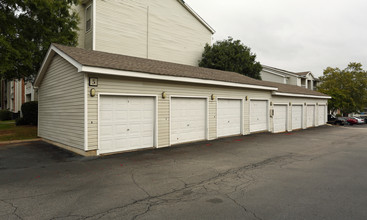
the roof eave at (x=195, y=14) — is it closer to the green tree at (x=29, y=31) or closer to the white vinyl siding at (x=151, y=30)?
the white vinyl siding at (x=151, y=30)

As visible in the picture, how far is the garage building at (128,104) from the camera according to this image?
7.52m

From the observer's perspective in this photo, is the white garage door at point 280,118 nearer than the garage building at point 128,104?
No

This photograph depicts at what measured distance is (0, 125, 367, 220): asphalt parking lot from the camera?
11.5 ft

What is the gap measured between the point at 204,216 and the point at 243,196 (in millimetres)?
1144

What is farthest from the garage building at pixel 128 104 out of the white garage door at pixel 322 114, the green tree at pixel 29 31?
the white garage door at pixel 322 114

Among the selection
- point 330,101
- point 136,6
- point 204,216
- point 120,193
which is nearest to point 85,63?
point 120,193

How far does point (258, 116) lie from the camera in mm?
14234

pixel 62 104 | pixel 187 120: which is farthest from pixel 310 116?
pixel 62 104

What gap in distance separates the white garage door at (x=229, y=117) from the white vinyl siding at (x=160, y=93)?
0.37 m

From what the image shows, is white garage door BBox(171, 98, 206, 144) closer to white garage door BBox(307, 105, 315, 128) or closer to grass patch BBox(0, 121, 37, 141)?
grass patch BBox(0, 121, 37, 141)

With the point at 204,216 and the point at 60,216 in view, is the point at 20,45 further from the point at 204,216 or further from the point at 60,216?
the point at 204,216

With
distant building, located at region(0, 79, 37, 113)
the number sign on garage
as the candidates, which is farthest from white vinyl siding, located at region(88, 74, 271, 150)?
distant building, located at region(0, 79, 37, 113)

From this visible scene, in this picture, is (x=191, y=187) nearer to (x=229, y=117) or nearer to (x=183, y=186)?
(x=183, y=186)

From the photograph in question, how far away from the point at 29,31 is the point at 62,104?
767cm
